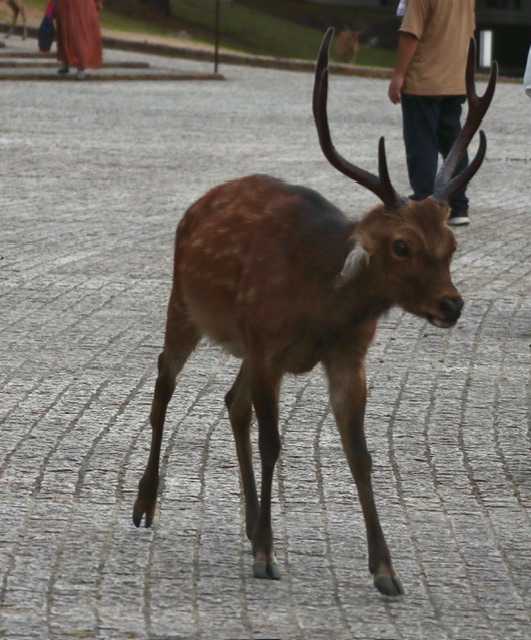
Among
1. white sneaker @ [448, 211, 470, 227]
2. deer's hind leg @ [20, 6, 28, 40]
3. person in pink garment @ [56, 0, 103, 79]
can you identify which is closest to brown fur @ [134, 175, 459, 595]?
white sneaker @ [448, 211, 470, 227]

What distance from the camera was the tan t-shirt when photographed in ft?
44.1

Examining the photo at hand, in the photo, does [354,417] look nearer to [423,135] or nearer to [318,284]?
[318,284]

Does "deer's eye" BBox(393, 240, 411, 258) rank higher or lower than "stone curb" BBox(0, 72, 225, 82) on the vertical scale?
higher

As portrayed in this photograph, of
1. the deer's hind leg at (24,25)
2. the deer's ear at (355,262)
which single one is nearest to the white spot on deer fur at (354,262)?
the deer's ear at (355,262)

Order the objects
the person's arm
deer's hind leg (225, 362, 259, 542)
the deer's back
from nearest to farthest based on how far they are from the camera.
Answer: the deer's back < deer's hind leg (225, 362, 259, 542) < the person's arm

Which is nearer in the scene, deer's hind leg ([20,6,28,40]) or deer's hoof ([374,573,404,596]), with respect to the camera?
deer's hoof ([374,573,404,596])

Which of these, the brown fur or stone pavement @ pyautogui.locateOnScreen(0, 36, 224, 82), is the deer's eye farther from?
stone pavement @ pyautogui.locateOnScreen(0, 36, 224, 82)

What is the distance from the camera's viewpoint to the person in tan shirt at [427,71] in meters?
13.4

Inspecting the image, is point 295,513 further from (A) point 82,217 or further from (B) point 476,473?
(A) point 82,217

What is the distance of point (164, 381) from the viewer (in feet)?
21.1

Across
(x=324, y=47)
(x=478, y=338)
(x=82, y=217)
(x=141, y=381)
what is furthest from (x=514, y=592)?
(x=82, y=217)

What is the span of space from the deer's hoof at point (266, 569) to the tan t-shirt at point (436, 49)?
8.06 m

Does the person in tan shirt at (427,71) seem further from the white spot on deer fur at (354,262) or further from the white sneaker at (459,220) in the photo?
the white spot on deer fur at (354,262)

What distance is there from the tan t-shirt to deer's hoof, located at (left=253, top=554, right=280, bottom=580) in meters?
8.06
